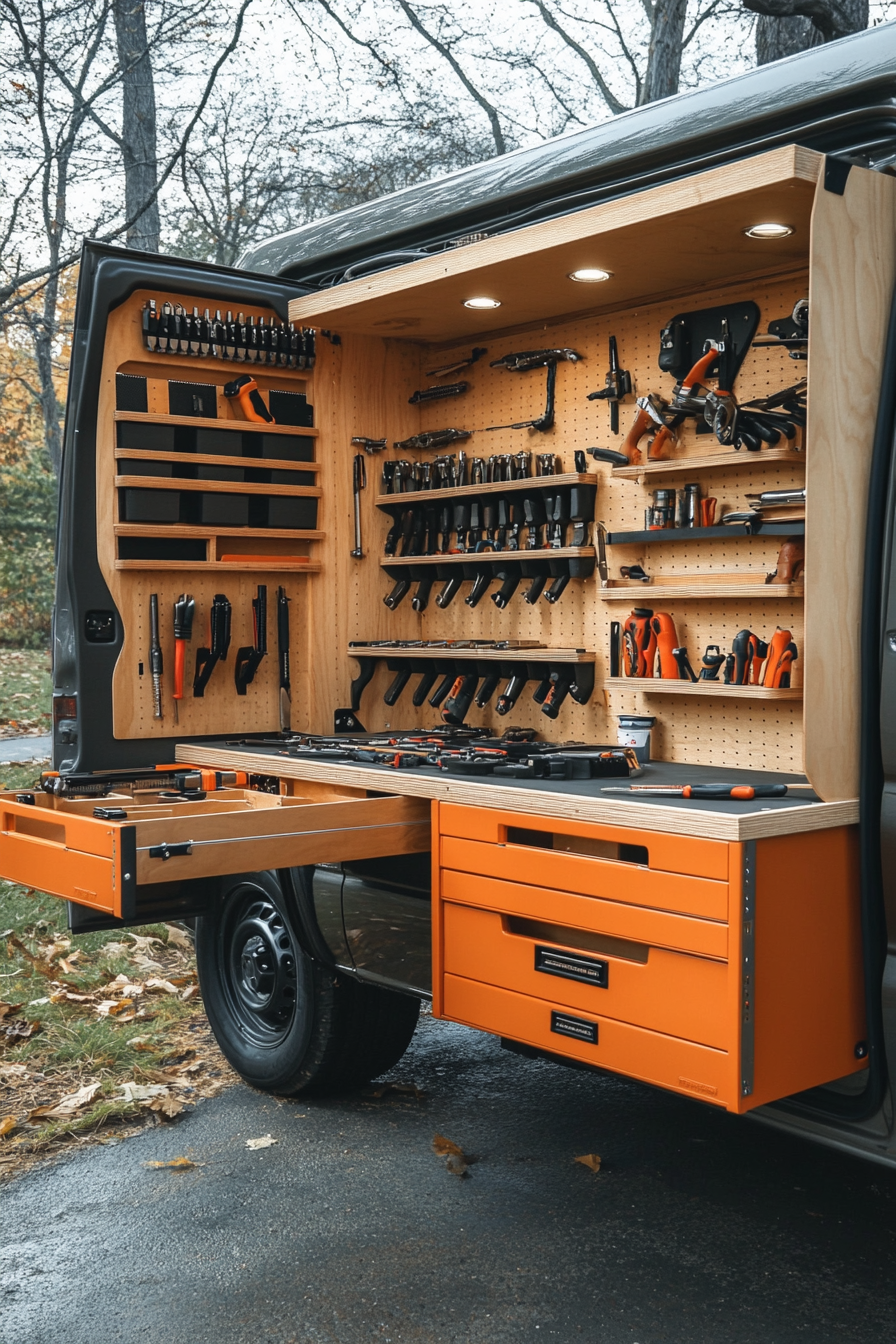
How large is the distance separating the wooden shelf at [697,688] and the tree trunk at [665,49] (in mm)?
8381

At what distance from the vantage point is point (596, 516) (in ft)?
16.0

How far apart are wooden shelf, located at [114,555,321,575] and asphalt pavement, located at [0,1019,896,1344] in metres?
2.01

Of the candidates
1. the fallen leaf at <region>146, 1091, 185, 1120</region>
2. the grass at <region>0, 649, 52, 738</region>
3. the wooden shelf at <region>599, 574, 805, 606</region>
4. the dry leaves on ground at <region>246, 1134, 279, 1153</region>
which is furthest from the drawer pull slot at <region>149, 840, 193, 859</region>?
the grass at <region>0, 649, 52, 738</region>

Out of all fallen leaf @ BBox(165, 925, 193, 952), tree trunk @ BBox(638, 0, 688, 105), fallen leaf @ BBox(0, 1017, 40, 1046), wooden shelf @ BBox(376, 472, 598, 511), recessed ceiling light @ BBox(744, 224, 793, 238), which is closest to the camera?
recessed ceiling light @ BBox(744, 224, 793, 238)

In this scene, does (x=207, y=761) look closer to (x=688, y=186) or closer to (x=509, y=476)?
(x=509, y=476)

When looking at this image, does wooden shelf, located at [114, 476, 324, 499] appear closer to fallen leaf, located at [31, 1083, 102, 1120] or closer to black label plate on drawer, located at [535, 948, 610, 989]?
fallen leaf, located at [31, 1083, 102, 1120]

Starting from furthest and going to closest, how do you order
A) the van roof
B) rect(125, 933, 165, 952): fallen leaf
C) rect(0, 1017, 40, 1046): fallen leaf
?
rect(125, 933, 165, 952): fallen leaf
rect(0, 1017, 40, 1046): fallen leaf
the van roof

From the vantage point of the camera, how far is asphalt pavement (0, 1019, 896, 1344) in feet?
9.98

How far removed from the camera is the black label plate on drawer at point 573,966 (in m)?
3.05

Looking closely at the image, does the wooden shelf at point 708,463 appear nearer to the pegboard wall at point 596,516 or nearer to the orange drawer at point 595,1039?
the pegboard wall at point 596,516

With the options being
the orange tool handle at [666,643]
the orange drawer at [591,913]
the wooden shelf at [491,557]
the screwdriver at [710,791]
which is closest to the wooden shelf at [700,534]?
the wooden shelf at [491,557]

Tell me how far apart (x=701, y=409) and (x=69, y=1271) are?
329 centimetres

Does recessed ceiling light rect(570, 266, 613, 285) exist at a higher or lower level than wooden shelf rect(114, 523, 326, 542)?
higher

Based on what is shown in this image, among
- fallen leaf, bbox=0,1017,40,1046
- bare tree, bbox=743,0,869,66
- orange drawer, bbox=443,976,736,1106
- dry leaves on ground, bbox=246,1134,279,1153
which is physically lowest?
dry leaves on ground, bbox=246,1134,279,1153
